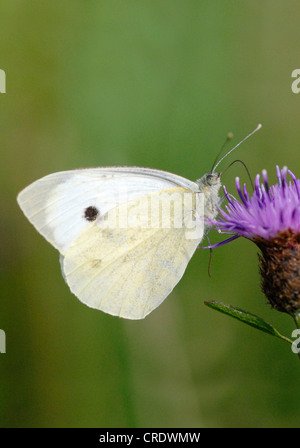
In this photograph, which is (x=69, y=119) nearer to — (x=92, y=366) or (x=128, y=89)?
(x=128, y=89)

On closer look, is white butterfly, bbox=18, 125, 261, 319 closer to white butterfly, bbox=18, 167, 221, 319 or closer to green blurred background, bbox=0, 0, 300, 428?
white butterfly, bbox=18, 167, 221, 319

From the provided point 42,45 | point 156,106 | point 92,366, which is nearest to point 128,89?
point 156,106

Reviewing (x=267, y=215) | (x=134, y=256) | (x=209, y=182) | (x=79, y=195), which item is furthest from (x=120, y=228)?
(x=267, y=215)

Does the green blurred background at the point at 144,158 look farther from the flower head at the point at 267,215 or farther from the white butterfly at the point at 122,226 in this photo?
the flower head at the point at 267,215

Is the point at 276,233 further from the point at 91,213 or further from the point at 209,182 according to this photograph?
the point at 91,213

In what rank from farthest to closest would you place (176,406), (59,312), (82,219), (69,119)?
(69,119) < (59,312) < (176,406) < (82,219)

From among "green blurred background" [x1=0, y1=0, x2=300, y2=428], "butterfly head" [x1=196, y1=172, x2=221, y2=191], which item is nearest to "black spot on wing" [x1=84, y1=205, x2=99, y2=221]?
"butterfly head" [x1=196, y1=172, x2=221, y2=191]
